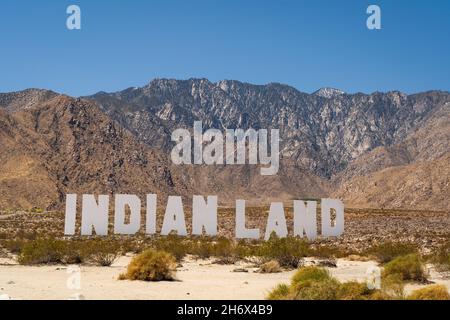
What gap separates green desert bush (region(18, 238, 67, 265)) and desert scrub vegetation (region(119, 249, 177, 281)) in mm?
6365

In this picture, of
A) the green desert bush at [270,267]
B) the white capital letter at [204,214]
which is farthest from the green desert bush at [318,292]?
the white capital letter at [204,214]

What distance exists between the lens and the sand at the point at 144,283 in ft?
49.7

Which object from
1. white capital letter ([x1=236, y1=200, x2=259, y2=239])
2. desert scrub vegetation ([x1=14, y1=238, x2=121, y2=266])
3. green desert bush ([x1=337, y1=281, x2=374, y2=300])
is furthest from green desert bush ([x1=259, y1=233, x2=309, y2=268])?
green desert bush ([x1=337, y1=281, x2=374, y2=300])

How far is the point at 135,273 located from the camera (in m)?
18.5

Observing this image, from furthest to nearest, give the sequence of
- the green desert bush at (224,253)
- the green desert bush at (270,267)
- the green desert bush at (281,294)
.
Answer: the green desert bush at (224,253), the green desert bush at (270,267), the green desert bush at (281,294)

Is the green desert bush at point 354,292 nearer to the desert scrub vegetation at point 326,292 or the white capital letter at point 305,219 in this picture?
the desert scrub vegetation at point 326,292

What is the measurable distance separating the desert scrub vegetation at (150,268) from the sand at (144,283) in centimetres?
50

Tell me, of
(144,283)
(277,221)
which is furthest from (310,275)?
(277,221)

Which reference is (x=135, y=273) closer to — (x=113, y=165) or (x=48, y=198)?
(x=48, y=198)

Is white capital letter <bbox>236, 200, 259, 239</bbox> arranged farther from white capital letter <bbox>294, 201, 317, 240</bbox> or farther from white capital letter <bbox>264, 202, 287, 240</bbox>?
white capital letter <bbox>294, 201, 317, 240</bbox>

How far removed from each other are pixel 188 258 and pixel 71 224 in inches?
452

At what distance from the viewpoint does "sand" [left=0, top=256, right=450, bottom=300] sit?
15141mm

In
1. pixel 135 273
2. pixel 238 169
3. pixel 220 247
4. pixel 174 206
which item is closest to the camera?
pixel 135 273
